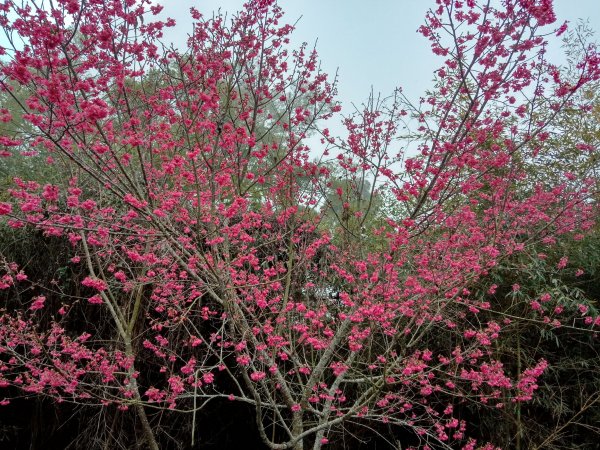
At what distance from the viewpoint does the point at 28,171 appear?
217 inches

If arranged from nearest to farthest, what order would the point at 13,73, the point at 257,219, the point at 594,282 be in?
the point at 13,73, the point at 257,219, the point at 594,282

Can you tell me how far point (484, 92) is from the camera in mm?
2814

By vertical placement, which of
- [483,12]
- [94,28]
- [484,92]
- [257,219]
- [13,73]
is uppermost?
[483,12]

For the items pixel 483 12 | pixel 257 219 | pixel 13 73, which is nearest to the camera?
pixel 13 73

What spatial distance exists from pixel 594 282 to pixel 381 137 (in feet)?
8.91

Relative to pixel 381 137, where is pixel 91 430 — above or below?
below

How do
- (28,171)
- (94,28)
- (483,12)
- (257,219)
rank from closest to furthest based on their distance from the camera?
(94,28), (483,12), (257,219), (28,171)

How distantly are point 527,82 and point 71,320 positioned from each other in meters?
4.42

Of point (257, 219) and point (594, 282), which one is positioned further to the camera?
point (594, 282)

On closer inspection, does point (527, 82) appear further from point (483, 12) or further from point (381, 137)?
point (381, 137)

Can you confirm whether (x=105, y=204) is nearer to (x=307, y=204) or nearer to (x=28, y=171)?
(x=28, y=171)

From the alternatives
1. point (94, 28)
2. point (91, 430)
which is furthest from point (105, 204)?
point (94, 28)

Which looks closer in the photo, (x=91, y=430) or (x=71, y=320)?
(x=91, y=430)

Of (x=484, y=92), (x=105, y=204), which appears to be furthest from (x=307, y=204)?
(x=105, y=204)
